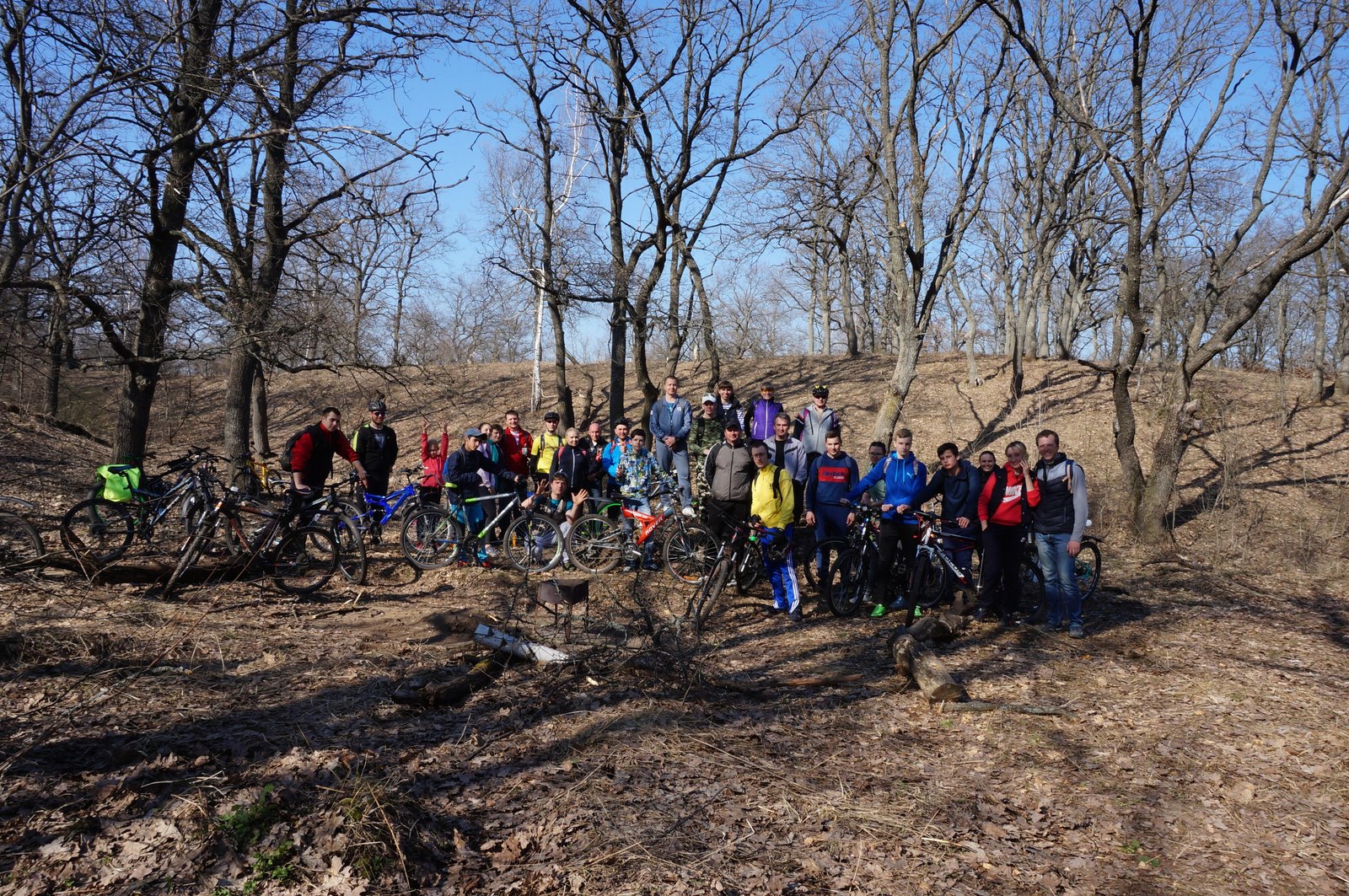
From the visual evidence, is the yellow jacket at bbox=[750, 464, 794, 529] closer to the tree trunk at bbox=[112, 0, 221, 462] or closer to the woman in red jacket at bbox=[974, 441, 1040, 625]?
the woman in red jacket at bbox=[974, 441, 1040, 625]

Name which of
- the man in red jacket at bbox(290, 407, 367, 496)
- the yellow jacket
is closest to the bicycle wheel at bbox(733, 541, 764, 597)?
the yellow jacket

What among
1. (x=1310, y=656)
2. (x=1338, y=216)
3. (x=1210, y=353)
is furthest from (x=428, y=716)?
(x=1338, y=216)

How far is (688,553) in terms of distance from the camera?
29.7ft

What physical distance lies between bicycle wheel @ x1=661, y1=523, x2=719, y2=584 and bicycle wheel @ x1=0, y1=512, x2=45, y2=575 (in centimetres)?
567

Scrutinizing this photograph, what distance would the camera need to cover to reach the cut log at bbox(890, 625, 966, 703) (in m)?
6.27

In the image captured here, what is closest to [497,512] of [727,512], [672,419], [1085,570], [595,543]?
[595,543]

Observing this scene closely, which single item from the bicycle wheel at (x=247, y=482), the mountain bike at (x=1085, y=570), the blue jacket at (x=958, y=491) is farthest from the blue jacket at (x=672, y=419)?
the bicycle wheel at (x=247, y=482)

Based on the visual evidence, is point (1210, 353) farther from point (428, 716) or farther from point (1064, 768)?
point (428, 716)

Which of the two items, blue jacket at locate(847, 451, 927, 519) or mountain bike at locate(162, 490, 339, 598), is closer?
mountain bike at locate(162, 490, 339, 598)

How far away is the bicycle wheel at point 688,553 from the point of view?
29.4 ft

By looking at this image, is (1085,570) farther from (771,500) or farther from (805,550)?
(771,500)

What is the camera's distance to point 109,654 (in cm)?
573

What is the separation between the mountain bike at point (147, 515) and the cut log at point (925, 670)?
21.8 feet

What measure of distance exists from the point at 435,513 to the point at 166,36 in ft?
16.2
